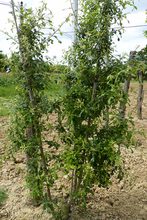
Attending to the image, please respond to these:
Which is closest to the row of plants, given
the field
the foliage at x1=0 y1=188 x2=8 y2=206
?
the field

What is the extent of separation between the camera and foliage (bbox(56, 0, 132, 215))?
337 centimetres

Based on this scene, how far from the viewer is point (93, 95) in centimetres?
354

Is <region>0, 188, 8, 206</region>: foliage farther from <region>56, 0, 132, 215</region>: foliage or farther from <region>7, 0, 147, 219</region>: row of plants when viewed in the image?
<region>56, 0, 132, 215</region>: foliage

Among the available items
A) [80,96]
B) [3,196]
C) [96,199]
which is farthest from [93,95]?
[3,196]

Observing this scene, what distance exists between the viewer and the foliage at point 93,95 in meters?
3.37

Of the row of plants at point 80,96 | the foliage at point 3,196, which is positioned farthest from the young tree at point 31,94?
the foliage at point 3,196

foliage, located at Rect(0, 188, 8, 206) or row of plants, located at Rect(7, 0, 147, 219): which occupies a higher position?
row of plants, located at Rect(7, 0, 147, 219)

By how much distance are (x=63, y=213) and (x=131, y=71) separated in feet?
6.19

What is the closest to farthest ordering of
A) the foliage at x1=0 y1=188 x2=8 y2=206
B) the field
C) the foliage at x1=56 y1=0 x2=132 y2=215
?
the foliage at x1=56 y1=0 x2=132 y2=215 → the field → the foliage at x1=0 y1=188 x2=8 y2=206

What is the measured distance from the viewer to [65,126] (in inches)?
149

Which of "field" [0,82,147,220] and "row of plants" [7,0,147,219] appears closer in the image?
"row of plants" [7,0,147,219]

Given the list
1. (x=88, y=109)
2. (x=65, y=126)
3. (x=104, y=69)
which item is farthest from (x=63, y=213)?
(x=104, y=69)

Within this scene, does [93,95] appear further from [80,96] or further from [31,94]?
[31,94]

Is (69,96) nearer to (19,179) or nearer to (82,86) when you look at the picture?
(82,86)
